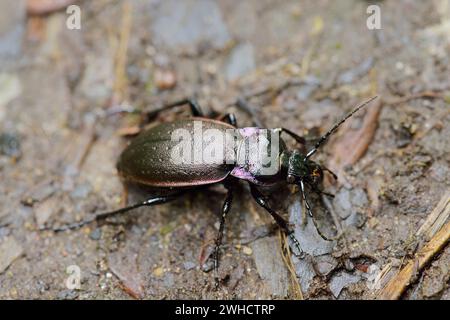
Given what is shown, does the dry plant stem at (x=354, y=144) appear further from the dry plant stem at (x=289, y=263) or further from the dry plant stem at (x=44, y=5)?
the dry plant stem at (x=44, y=5)

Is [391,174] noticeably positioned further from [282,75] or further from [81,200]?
[81,200]

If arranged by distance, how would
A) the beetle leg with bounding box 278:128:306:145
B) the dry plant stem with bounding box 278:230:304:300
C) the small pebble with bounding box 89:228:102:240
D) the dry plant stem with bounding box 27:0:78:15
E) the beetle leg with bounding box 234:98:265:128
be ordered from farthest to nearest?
the dry plant stem with bounding box 27:0:78:15, the beetle leg with bounding box 234:98:265:128, the small pebble with bounding box 89:228:102:240, the beetle leg with bounding box 278:128:306:145, the dry plant stem with bounding box 278:230:304:300

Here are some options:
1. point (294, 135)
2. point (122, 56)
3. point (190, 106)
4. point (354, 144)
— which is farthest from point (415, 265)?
point (122, 56)

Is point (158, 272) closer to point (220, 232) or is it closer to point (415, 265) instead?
point (220, 232)

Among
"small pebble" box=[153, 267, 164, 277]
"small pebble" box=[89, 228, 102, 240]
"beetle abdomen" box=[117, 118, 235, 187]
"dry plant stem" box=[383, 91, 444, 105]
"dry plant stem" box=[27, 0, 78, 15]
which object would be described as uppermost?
"dry plant stem" box=[27, 0, 78, 15]

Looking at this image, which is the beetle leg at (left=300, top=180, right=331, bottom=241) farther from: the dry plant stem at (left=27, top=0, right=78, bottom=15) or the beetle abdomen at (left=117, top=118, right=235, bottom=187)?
the dry plant stem at (left=27, top=0, right=78, bottom=15)

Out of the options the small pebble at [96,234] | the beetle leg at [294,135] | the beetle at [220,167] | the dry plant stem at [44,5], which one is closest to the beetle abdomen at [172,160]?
the beetle at [220,167]

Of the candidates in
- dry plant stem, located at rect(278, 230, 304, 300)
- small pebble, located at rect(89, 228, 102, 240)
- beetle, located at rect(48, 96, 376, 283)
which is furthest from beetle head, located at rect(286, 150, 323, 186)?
small pebble, located at rect(89, 228, 102, 240)
